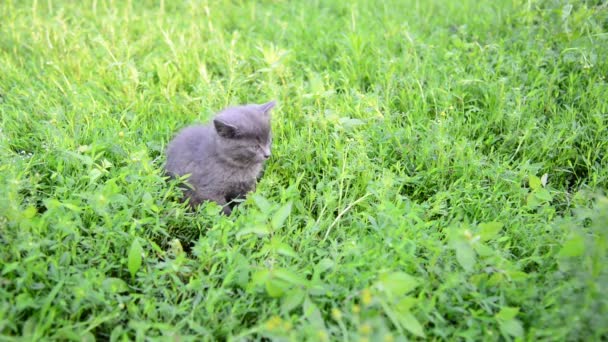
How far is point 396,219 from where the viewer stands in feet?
8.67

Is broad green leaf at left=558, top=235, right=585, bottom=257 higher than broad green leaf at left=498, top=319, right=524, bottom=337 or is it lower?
higher

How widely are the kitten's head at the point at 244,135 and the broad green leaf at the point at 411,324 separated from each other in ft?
4.79

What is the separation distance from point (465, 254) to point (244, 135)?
1550 mm

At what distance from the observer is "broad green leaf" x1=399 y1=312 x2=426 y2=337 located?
6.62 feet

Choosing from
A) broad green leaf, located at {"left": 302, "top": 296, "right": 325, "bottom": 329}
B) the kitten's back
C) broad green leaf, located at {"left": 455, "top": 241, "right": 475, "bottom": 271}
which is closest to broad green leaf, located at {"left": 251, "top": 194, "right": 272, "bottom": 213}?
broad green leaf, located at {"left": 302, "top": 296, "right": 325, "bottom": 329}

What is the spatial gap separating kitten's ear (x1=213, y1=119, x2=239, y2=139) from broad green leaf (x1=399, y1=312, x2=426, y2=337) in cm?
157

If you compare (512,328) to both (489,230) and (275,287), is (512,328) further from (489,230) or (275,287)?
(275,287)

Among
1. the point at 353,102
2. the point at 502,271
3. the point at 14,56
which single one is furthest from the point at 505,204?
the point at 14,56

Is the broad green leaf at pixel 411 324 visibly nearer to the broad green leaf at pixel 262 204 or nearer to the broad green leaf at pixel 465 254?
the broad green leaf at pixel 465 254

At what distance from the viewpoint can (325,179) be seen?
3.21 metres

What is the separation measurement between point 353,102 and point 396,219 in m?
1.36

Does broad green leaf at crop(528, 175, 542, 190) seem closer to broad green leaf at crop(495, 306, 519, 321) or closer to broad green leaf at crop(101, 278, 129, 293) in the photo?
broad green leaf at crop(495, 306, 519, 321)

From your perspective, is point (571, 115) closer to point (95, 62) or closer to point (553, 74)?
point (553, 74)

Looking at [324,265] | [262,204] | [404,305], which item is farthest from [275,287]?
[404,305]
